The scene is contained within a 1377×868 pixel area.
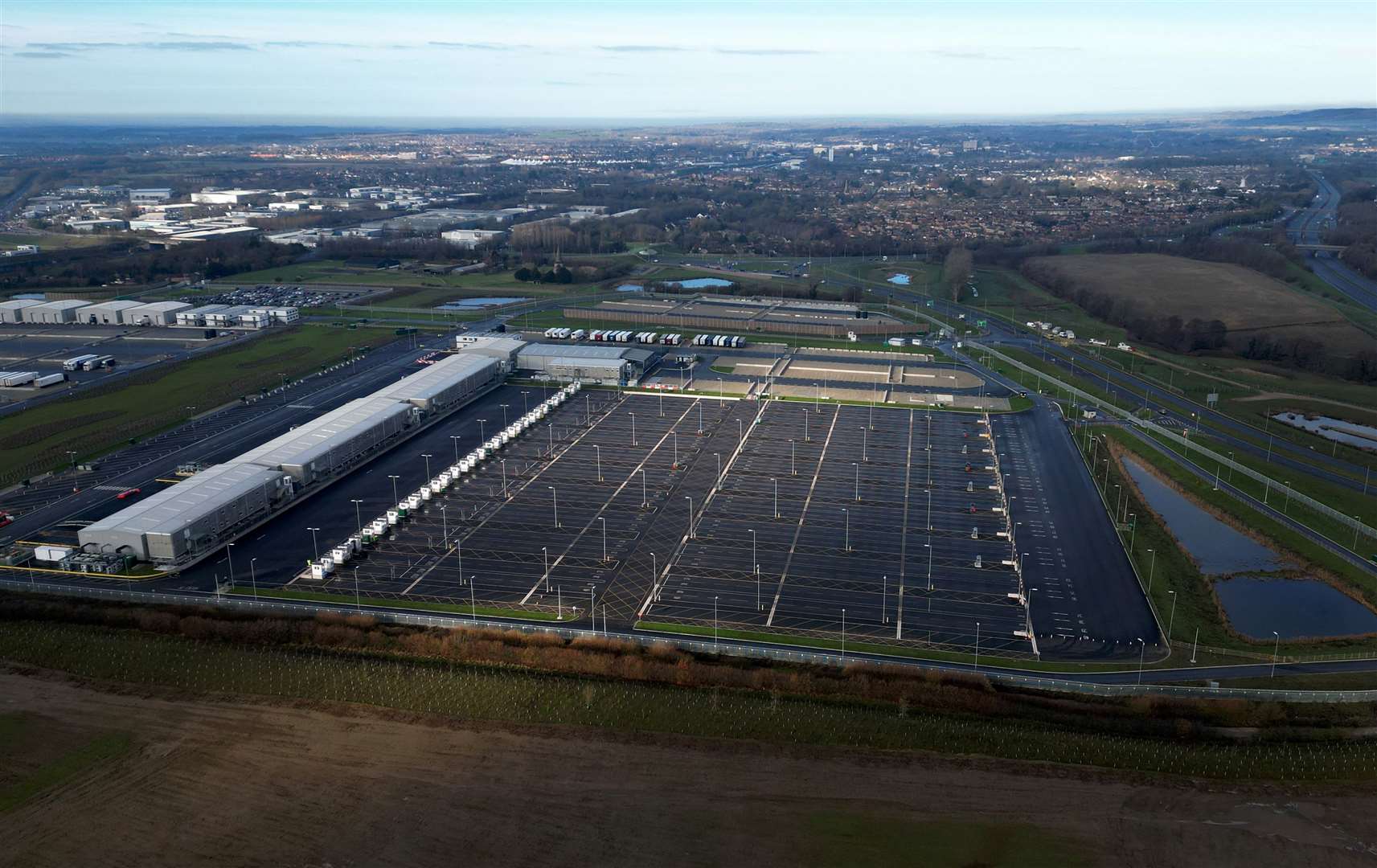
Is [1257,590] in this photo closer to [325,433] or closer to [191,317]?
[325,433]

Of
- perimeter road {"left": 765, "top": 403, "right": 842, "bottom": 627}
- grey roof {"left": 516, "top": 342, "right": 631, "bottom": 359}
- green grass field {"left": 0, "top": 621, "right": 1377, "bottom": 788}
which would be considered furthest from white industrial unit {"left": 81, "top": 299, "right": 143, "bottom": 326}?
perimeter road {"left": 765, "top": 403, "right": 842, "bottom": 627}

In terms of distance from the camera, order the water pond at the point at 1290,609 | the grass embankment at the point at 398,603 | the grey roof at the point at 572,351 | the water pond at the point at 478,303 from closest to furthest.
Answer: the grass embankment at the point at 398,603
the water pond at the point at 1290,609
the grey roof at the point at 572,351
the water pond at the point at 478,303

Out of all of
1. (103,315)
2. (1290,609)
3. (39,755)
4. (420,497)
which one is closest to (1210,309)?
(1290,609)

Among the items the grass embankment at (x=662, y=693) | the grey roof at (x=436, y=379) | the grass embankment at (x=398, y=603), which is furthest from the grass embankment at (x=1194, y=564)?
the grey roof at (x=436, y=379)

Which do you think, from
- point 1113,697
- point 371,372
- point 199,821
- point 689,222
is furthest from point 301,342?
point 689,222

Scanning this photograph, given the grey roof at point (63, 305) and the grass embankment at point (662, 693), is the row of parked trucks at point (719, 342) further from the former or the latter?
the grey roof at point (63, 305)

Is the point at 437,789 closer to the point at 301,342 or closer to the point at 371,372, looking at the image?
the point at 371,372

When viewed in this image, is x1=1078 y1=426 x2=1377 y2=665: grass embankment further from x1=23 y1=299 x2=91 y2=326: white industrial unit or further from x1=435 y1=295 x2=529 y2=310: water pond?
x1=23 y1=299 x2=91 y2=326: white industrial unit
